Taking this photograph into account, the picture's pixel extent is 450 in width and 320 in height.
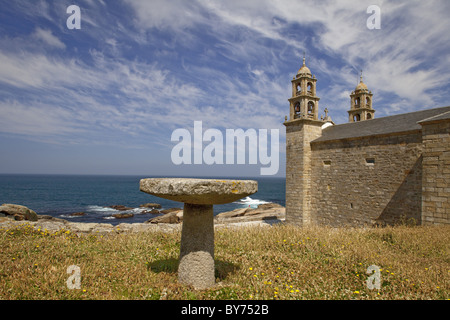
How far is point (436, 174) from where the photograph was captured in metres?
10.4

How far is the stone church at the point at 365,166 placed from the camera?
10562 mm

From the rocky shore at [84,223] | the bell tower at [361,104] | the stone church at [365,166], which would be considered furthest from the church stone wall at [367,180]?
the bell tower at [361,104]

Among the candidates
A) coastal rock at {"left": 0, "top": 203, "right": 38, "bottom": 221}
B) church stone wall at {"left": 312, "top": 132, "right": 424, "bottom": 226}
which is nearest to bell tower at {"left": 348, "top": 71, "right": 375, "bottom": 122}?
church stone wall at {"left": 312, "top": 132, "right": 424, "bottom": 226}

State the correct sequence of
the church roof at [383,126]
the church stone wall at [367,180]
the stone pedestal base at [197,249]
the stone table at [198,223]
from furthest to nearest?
1. the church roof at [383,126]
2. the church stone wall at [367,180]
3. the stone pedestal base at [197,249]
4. the stone table at [198,223]

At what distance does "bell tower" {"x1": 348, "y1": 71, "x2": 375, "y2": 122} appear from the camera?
24.5 meters

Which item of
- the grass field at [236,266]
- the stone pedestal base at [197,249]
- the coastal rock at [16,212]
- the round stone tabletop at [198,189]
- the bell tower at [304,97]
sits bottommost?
the coastal rock at [16,212]

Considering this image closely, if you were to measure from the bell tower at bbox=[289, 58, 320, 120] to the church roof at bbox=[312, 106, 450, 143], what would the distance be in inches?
83.1

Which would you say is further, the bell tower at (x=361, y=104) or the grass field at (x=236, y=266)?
the bell tower at (x=361, y=104)

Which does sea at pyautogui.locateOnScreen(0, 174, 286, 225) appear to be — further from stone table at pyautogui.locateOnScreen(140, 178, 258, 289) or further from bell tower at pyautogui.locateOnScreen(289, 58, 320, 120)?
stone table at pyautogui.locateOnScreen(140, 178, 258, 289)

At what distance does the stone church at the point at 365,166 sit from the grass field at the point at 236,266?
5022mm

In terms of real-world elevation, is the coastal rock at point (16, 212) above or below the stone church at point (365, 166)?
below

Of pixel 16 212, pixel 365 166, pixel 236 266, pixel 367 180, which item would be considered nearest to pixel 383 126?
pixel 365 166

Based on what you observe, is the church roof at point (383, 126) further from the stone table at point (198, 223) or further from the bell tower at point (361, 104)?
the stone table at point (198, 223)
